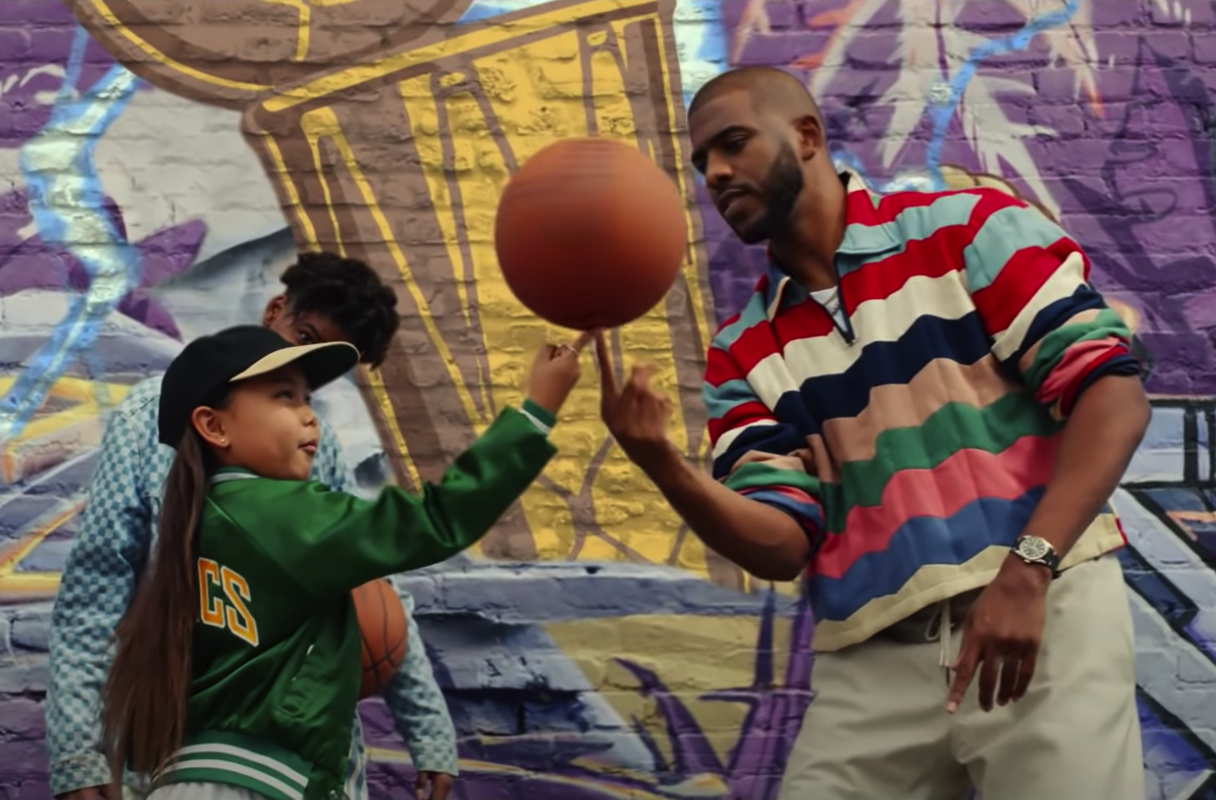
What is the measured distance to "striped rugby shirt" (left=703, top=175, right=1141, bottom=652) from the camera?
218 cm

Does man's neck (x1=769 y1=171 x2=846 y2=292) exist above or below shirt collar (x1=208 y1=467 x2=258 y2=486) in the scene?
Answer: above

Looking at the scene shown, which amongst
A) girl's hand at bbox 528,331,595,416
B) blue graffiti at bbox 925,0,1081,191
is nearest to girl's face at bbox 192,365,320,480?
girl's hand at bbox 528,331,595,416

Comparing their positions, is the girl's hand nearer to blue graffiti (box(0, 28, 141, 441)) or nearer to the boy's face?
the boy's face

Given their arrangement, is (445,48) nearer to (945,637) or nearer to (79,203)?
(79,203)

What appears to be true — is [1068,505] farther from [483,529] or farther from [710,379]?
[483,529]

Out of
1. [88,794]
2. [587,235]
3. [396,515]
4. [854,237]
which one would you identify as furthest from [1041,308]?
[88,794]

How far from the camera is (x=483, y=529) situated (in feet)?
7.19

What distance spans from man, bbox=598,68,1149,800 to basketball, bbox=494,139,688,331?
134 millimetres

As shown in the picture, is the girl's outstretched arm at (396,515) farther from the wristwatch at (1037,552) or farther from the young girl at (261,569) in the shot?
the wristwatch at (1037,552)

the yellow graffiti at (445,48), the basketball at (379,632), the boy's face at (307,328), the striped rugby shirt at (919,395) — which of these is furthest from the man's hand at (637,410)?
the yellow graffiti at (445,48)

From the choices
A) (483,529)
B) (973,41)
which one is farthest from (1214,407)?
(483,529)

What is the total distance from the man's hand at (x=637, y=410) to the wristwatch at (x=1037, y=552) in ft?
1.68

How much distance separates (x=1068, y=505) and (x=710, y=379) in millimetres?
678

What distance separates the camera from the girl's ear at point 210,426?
94.0 inches
